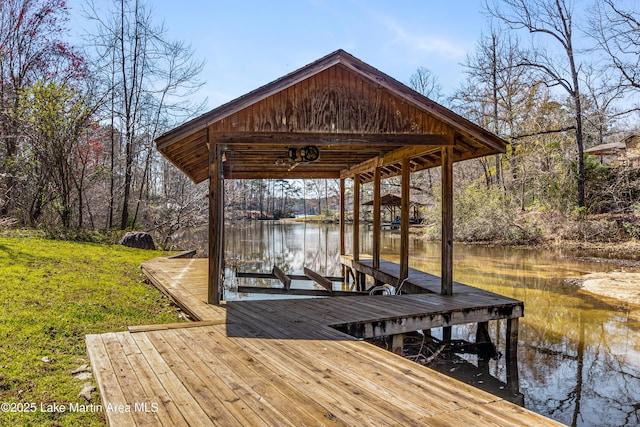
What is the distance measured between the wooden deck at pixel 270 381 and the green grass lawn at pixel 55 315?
41 centimetres

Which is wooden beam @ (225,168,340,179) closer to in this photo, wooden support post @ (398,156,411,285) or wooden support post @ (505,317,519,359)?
wooden support post @ (398,156,411,285)

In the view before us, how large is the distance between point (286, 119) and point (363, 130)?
1184mm

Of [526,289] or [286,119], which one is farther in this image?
[526,289]

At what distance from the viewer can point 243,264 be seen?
15992 millimetres

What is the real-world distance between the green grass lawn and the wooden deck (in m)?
0.41

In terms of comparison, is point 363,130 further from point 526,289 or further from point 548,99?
point 548,99

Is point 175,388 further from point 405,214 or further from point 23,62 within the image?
point 23,62

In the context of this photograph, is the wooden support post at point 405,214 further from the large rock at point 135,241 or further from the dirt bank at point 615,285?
the large rock at point 135,241

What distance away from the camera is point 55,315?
18.8ft

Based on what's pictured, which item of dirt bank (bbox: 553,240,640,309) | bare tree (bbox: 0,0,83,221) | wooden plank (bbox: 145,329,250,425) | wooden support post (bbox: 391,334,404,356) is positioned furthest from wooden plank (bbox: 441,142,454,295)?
bare tree (bbox: 0,0,83,221)

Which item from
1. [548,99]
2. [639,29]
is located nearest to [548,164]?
[548,99]

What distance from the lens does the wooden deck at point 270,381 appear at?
9.12 ft

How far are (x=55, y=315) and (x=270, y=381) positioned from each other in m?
3.93

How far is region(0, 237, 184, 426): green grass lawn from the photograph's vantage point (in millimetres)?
3604
